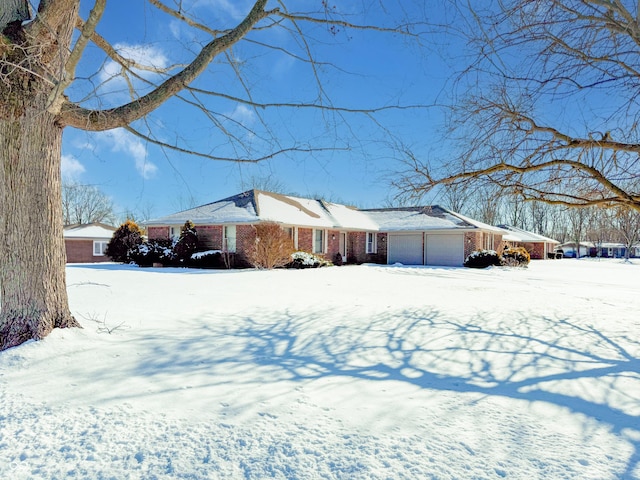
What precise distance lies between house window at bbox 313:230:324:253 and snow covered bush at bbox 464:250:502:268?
918cm

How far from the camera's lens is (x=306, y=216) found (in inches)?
922

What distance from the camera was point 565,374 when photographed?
14.2 feet

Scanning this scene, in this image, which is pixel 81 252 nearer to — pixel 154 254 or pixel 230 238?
pixel 154 254

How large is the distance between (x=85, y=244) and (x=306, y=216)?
20.8 m

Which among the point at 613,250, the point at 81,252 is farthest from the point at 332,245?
the point at 613,250

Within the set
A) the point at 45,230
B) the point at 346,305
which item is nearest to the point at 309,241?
the point at 346,305

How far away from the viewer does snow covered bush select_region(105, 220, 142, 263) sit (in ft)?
80.2

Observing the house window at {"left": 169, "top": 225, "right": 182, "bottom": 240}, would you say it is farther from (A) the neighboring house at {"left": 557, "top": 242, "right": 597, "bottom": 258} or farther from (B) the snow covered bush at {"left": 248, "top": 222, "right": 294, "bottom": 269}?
(A) the neighboring house at {"left": 557, "top": 242, "right": 597, "bottom": 258}

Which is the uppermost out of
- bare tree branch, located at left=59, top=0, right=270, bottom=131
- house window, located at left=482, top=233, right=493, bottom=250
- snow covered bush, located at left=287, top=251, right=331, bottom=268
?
bare tree branch, located at left=59, top=0, right=270, bottom=131

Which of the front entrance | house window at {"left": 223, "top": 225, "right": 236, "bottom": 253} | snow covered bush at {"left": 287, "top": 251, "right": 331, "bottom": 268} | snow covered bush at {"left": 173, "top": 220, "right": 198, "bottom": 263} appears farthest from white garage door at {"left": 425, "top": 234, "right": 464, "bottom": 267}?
snow covered bush at {"left": 173, "top": 220, "right": 198, "bottom": 263}

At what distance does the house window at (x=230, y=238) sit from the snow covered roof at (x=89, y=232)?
18055 millimetres

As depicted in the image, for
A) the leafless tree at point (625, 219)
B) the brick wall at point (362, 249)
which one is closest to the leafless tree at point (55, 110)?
the leafless tree at point (625, 219)

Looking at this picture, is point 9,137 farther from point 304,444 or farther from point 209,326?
point 304,444

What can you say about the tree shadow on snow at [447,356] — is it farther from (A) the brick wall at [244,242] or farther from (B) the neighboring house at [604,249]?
(B) the neighboring house at [604,249]
